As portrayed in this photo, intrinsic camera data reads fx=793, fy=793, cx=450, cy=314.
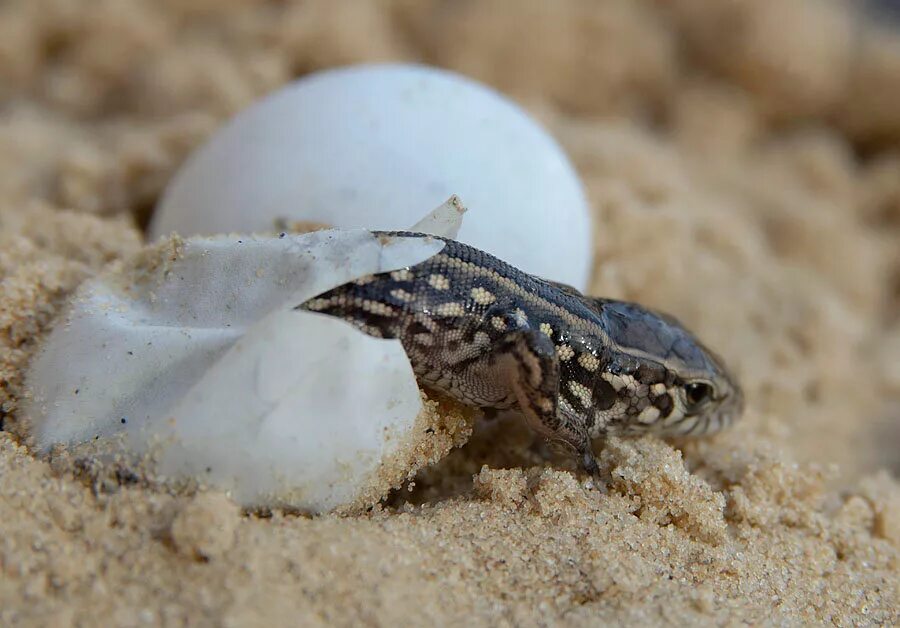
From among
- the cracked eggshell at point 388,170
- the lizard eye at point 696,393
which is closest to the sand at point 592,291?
the lizard eye at point 696,393

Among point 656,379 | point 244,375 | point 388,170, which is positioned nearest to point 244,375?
point 244,375

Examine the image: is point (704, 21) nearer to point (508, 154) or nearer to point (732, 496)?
point (508, 154)

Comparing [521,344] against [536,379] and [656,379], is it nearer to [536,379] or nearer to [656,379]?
[536,379]

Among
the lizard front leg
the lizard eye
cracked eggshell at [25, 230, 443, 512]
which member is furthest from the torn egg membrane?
the lizard eye

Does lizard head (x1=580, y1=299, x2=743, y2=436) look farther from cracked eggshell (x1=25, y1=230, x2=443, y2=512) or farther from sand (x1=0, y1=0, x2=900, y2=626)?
cracked eggshell (x1=25, y1=230, x2=443, y2=512)

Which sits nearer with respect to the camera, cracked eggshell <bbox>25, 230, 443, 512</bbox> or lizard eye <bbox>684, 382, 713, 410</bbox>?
cracked eggshell <bbox>25, 230, 443, 512</bbox>
